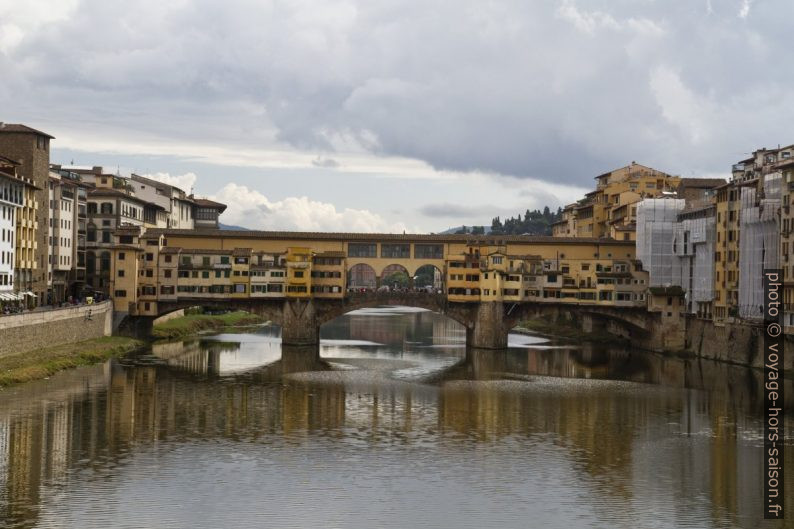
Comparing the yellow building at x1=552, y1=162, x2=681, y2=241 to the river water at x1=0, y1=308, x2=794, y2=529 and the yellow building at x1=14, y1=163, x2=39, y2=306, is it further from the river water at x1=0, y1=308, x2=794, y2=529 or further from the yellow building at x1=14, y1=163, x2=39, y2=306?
the yellow building at x1=14, y1=163, x2=39, y2=306

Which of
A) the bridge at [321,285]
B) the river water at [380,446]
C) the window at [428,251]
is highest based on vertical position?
the window at [428,251]

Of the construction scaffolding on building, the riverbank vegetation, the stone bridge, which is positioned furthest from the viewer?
the riverbank vegetation

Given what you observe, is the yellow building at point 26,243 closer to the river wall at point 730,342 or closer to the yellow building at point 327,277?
the yellow building at point 327,277

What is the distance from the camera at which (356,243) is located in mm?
86125

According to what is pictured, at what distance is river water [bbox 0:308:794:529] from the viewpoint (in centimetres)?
3200

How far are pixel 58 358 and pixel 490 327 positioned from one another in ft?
109

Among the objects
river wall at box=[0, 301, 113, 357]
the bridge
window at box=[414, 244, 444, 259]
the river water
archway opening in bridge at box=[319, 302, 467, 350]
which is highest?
window at box=[414, 244, 444, 259]

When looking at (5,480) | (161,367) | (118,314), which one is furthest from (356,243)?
(5,480)

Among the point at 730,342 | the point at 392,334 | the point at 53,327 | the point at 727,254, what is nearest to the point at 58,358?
the point at 53,327

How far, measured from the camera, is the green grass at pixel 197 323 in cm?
8587

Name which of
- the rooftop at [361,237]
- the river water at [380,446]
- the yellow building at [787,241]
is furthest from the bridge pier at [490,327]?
the yellow building at [787,241]

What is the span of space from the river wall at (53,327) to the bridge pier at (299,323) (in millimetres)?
12944

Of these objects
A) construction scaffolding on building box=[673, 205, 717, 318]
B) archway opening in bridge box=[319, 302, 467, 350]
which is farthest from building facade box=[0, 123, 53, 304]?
construction scaffolding on building box=[673, 205, 717, 318]

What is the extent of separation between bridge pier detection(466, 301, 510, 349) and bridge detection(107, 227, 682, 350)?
0.25 feet
